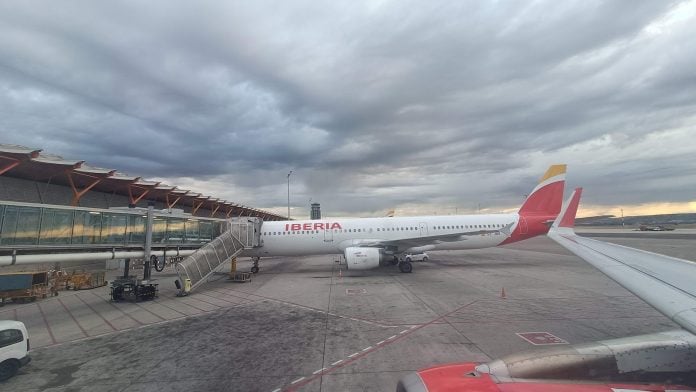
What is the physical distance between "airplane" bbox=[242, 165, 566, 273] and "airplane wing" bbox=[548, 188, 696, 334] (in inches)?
687

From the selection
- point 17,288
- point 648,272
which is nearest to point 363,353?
point 648,272

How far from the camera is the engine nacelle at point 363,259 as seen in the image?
23172mm

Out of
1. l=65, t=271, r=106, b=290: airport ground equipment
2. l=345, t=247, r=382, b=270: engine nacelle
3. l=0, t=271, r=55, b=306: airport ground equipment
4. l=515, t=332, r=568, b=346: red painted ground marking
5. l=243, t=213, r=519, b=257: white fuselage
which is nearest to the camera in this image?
l=515, t=332, r=568, b=346: red painted ground marking

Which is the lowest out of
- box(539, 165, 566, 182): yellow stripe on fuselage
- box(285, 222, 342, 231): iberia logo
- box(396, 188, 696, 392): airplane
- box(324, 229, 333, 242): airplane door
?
box(396, 188, 696, 392): airplane

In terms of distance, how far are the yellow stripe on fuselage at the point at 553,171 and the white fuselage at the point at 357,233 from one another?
14.3ft

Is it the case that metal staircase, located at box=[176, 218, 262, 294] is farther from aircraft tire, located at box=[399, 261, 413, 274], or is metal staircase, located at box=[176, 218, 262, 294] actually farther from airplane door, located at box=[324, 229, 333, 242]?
aircraft tire, located at box=[399, 261, 413, 274]

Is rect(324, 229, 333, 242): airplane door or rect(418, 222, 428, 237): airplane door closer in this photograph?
rect(324, 229, 333, 242): airplane door

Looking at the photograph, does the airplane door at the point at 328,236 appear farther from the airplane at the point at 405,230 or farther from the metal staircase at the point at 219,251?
the metal staircase at the point at 219,251

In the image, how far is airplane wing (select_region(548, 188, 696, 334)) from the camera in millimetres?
4496

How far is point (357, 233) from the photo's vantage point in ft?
89.7

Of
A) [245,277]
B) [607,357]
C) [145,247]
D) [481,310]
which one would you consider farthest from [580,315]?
[145,247]

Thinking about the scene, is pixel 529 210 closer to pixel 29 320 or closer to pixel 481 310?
pixel 481 310

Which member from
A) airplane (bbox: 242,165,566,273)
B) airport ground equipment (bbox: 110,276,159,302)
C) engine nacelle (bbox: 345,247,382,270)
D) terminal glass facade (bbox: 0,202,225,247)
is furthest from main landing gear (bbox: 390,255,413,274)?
airport ground equipment (bbox: 110,276,159,302)

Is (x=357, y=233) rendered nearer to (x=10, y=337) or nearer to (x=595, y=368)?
(x=10, y=337)
